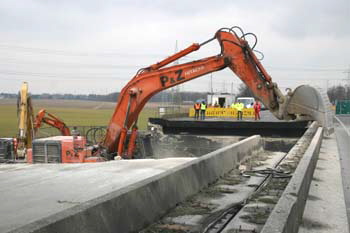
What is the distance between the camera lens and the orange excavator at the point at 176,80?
52.9 ft

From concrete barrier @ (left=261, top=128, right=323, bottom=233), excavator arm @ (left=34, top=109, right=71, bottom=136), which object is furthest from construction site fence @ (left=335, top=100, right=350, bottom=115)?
concrete barrier @ (left=261, top=128, right=323, bottom=233)

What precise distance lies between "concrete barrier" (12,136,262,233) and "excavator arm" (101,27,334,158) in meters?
8.30

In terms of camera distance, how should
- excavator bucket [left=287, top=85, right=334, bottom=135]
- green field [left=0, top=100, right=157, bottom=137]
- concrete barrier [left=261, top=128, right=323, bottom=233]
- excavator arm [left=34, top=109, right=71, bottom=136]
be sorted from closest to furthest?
concrete barrier [left=261, top=128, right=323, bottom=233], excavator arm [left=34, top=109, right=71, bottom=136], excavator bucket [left=287, top=85, right=334, bottom=135], green field [left=0, top=100, right=157, bottom=137]

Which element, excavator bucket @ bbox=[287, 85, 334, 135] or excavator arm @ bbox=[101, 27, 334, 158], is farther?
excavator bucket @ bbox=[287, 85, 334, 135]

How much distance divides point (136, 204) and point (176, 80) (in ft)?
37.7

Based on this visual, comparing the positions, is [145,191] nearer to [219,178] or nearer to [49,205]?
[219,178]

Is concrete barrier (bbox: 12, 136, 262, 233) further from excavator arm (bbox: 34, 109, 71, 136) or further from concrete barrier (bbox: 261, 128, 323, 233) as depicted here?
excavator arm (bbox: 34, 109, 71, 136)

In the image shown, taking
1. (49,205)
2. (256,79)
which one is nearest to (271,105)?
(256,79)

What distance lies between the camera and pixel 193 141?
20.8 m

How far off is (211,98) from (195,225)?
58.0 meters

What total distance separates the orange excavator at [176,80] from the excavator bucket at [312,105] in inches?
Result: 124

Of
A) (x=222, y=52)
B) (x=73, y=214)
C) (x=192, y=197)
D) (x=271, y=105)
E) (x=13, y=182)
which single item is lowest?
(x=13, y=182)

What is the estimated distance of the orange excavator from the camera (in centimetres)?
1612

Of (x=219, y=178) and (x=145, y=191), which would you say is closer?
(x=145, y=191)
